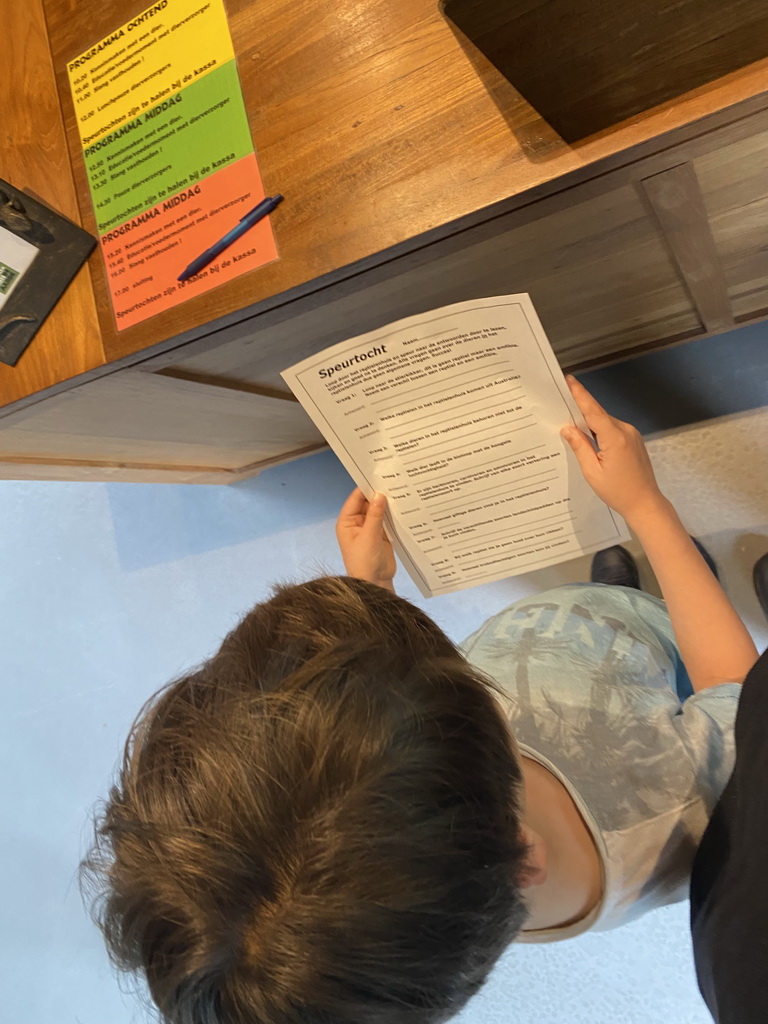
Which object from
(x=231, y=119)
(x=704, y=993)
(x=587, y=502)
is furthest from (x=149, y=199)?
(x=704, y=993)

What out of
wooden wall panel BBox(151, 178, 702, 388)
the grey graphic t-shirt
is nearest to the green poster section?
wooden wall panel BBox(151, 178, 702, 388)

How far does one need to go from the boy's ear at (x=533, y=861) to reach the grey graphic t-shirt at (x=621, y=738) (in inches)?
2.2

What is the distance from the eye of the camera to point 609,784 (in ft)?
1.72

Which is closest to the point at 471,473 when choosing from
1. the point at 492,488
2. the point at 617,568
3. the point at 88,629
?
the point at 492,488

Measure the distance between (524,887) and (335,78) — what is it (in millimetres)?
564

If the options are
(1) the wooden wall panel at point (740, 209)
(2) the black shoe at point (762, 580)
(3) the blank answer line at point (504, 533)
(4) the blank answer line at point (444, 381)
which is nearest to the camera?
(1) the wooden wall panel at point (740, 209)

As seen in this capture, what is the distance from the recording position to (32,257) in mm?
594

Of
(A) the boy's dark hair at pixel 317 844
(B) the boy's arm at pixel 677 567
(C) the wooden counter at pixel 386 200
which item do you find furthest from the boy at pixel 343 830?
(C) the wooden counter at pixel 386 200

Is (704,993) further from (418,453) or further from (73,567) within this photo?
(73,567)

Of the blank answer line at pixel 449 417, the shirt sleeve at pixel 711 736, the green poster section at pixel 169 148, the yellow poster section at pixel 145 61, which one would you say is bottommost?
the shirt sleeve at pixel 711 736

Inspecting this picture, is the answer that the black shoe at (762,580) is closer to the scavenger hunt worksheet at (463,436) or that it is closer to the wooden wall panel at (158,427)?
the scavenger hunt worksheet at (463,436)

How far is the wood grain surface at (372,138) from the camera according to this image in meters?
0.41

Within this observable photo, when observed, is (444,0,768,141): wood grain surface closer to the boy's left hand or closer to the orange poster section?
the orange poster section

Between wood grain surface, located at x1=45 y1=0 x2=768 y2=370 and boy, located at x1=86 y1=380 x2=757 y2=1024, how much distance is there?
237 millimetres
